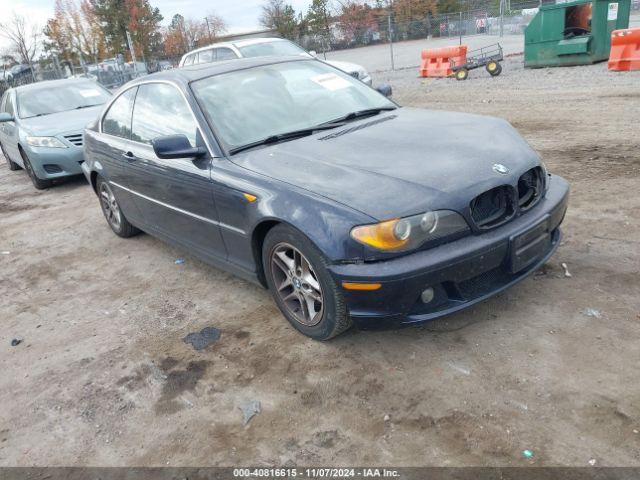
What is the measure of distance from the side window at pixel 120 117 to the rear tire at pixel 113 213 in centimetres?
65

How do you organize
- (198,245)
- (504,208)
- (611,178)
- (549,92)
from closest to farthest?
(504,208) → (198,245) → (611,178) → (549,92)

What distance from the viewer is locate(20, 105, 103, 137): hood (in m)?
8.41

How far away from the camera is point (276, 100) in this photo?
4051mm

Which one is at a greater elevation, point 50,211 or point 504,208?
point 504,208

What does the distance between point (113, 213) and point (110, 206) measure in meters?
0.08

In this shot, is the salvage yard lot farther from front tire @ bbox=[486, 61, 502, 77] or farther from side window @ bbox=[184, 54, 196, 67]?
front tire @ bbox=[486, 61, 502, 77]

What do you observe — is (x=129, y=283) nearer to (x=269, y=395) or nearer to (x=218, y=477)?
(x=269, y=395)

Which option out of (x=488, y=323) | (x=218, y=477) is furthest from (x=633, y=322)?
(x=218, y=477)

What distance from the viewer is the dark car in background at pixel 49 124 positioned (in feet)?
27.4

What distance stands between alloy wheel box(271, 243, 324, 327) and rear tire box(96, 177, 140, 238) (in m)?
2.84

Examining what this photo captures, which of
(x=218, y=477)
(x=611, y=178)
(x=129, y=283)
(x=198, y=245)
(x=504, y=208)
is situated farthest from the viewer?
(x=611, y=178)

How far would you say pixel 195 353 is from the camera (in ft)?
11.7

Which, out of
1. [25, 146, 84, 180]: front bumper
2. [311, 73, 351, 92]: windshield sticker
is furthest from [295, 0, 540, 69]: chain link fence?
[311, 73, 351, 92]: windshield sticker

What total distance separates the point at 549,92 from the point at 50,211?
952 cm
